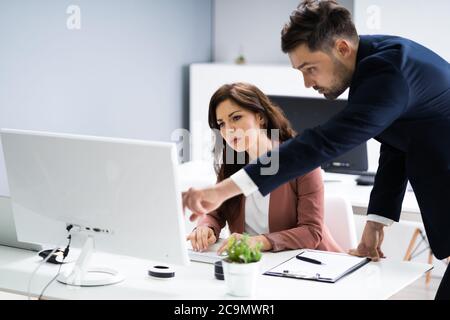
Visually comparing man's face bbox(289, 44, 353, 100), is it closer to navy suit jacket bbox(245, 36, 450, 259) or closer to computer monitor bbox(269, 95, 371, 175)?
navy suit jacket bbox(245, 36, 450, 259)

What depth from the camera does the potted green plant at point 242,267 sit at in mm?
2217

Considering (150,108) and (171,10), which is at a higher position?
(171,10)

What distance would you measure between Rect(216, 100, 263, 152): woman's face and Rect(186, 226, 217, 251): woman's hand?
31cm

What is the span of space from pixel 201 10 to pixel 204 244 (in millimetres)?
3272

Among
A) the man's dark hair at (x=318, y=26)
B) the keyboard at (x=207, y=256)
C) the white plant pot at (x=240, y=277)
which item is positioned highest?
the man's dark hair at (x=318, y=26)

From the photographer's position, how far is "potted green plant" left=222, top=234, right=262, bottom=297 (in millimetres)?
2217

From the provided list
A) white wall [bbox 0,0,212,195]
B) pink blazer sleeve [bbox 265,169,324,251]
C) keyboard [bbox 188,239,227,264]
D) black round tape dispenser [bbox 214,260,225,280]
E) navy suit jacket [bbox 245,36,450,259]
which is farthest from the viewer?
white wall [bbox 0,0,212,195]

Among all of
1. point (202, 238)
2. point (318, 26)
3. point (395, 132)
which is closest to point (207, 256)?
point (202, 238)

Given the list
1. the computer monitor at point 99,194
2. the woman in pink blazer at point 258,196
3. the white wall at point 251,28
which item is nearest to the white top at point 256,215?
the woman in pink blazer at point 258,196

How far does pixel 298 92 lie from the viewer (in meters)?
5.17

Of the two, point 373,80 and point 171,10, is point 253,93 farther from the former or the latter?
point 171,10

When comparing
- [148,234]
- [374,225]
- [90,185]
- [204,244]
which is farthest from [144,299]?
[374,225]

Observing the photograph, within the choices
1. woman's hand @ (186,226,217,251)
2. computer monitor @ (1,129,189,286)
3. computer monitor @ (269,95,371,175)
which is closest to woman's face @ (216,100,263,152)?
woman's hand @ (186,226,217,251)

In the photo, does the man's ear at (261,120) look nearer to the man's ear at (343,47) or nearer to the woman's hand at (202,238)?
the woman's hand at (202,238)
